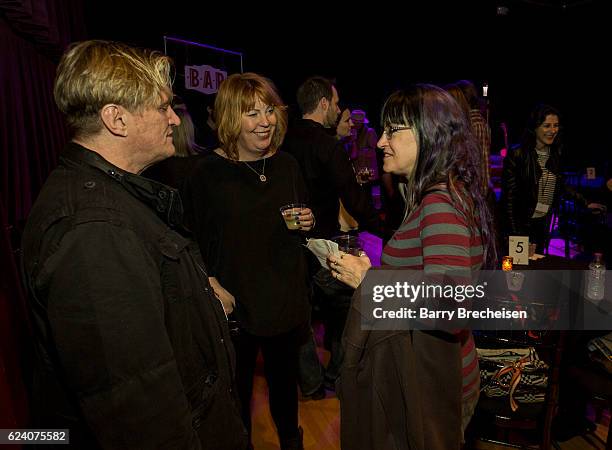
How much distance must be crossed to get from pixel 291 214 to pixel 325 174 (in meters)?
1.11

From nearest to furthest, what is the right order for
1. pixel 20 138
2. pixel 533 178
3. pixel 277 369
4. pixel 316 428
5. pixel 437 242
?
pixel 437 242, pixel 277 369, pixel 20 138, pixel 316 428, pixel 533 178

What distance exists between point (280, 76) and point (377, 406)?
27.6 feet

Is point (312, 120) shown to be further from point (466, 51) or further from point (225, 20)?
point (466, 51)

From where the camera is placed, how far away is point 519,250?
2.81 metres

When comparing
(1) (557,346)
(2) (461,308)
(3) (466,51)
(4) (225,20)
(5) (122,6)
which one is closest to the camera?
(2) (461,308)

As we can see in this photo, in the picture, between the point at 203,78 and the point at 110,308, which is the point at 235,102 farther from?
the point at 203,78

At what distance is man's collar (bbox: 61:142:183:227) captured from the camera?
1.10m

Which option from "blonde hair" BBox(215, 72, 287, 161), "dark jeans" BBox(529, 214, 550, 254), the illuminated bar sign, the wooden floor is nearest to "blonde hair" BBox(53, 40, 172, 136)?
"blonde hair" BBox(215, 72, 287, 161)

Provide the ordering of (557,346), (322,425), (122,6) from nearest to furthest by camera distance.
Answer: (557,346), (322,425), (122,6)

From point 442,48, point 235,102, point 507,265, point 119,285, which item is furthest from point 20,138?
point 442,48

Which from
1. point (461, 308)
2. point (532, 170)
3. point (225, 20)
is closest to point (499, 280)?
point (461, 308)

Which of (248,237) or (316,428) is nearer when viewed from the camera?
(248,237)

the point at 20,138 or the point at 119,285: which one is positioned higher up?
the point at 20,138

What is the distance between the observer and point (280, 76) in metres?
8.95
